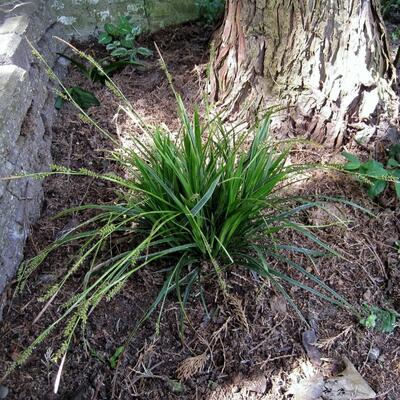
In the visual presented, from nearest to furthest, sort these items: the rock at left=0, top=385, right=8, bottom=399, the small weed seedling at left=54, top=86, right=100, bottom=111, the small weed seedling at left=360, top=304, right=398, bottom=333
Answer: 1. the rock at left=0, top=385, right=8, bottom=399
2. the small weed seedling at left=360, top=304, right=398, bottom=333
3. the small weed seedling at left=54, top=86, right=100, bottom=111

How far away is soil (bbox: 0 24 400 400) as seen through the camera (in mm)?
1687

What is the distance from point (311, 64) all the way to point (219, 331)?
1371mm

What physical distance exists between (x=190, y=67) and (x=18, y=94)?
1137mm

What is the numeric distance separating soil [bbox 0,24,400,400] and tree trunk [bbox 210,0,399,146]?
421 millimetres

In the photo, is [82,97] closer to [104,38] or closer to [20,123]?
[104,38]

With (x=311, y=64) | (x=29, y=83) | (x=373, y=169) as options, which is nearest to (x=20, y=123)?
(x=29, y=83)

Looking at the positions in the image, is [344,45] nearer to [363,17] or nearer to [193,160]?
[363,17]

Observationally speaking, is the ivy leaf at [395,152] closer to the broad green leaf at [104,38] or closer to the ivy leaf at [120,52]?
the ivy leaf at [120,52]

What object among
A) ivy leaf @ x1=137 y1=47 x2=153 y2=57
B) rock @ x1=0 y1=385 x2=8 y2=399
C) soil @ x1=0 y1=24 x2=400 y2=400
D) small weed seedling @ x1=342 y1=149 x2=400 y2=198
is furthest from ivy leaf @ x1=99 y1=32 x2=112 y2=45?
rock @ x1=0 y1=385 x2=8 y2=399

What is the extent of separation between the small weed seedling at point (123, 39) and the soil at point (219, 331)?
0.93 meters

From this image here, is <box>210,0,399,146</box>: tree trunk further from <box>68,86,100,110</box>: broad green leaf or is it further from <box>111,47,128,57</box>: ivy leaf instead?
<box>68,86,100,110</box>: broad green leaf

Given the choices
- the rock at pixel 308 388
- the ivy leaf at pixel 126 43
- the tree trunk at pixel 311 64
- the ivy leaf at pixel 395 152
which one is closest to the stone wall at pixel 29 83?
the ivy leaf at pixel 126 43

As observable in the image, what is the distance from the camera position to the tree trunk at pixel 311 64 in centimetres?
222

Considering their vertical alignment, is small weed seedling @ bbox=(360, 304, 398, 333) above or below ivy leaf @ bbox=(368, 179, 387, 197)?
below
